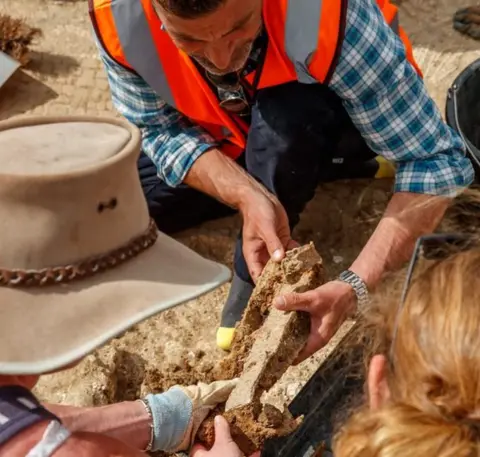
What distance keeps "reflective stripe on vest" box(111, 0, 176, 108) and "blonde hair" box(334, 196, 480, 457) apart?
111 cm

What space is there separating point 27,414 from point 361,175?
179 centimetres

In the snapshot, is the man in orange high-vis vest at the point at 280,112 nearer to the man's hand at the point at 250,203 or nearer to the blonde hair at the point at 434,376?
the man's hand at the point at 250,203

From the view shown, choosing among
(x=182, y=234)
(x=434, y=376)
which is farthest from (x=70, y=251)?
(x=182, y=234)

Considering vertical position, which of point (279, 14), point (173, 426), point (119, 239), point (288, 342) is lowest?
point (173, 426)

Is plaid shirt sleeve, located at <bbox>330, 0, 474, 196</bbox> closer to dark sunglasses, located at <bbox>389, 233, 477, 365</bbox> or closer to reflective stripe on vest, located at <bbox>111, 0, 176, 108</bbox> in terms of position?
reflective stripe on vest, located at <bbox>111, 0, 176, 108</bbox>

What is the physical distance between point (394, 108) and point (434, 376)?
1.07m

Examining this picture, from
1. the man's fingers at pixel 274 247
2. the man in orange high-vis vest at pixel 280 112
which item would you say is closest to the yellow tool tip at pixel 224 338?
the man in orange high-vis vest at pixel 280 112

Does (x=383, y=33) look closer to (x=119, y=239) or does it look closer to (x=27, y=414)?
(x=119, y=239)

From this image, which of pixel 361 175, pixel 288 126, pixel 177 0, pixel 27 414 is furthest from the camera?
pixel 361 175

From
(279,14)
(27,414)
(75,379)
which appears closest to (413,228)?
(279,14)

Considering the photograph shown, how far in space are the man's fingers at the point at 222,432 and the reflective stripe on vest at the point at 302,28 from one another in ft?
2.94

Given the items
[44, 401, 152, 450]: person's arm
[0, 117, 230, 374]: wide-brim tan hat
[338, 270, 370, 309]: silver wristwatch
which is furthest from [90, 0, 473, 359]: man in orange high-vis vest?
[0, 117, 230, 374]: wide-brim tan hat

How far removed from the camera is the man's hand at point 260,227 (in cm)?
202

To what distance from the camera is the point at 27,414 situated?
1227mm
